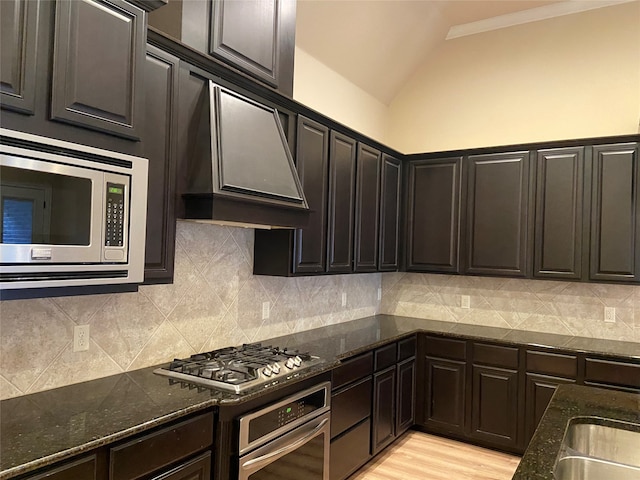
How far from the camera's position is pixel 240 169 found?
241cm

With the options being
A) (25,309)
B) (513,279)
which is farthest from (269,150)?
(513,279)

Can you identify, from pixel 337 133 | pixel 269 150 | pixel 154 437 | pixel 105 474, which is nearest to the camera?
pixel 105 474

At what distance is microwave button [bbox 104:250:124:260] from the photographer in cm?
173

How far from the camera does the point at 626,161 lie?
361 centimetres

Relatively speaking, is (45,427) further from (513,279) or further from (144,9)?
(513,279)

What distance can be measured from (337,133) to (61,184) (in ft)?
7.35

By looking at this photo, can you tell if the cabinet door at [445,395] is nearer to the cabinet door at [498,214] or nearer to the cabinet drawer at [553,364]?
the cabinet drawer at [553,364]

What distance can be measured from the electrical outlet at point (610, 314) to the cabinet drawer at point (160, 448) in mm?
3386

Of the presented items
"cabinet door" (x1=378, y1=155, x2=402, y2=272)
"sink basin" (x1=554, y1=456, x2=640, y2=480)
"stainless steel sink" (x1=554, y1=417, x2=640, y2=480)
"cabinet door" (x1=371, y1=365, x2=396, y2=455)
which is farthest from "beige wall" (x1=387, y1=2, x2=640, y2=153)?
"sink basin" (x1=554, y1=456, x2=640, y2=480)

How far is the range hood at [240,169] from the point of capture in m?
2.26

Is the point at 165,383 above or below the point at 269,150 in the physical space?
below

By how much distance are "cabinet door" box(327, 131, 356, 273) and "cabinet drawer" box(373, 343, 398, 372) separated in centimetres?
65

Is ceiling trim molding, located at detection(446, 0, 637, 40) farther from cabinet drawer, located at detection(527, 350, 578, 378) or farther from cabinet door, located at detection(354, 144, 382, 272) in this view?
Answer: cabinet drawer, located at detection(527, 350, 578, 378)

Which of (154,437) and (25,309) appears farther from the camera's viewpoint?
(25,309)
